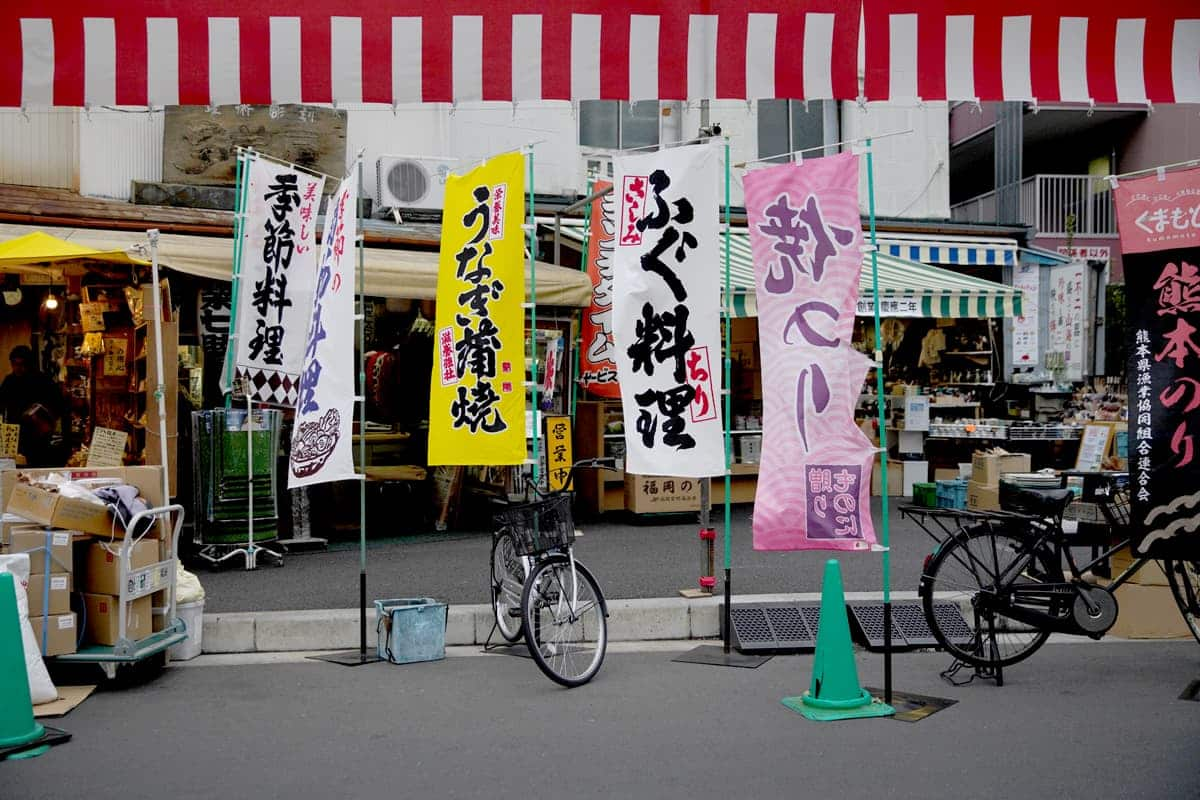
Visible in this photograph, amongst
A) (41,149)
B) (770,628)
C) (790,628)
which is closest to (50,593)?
(770,628)

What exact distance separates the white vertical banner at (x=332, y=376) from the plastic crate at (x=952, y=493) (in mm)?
8619

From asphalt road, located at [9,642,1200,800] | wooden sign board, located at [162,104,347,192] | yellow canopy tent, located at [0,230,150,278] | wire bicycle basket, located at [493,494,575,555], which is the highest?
wooden sign board, located at [162,104,347,192]

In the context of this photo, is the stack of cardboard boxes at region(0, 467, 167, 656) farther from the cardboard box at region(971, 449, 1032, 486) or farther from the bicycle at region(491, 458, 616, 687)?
the cardboard box at region(971, 449, 1032, 486)

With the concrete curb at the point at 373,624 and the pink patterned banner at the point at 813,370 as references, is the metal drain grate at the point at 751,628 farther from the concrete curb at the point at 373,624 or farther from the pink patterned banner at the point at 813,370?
the pink patterned banner at the point at 813,370

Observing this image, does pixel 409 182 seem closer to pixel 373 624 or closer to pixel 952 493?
pixel 373 624

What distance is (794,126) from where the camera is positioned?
55.7 feet

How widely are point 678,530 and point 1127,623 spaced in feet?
17.2

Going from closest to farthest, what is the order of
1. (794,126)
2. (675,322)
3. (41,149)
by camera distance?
(675,322)
(41,149)
(794,126)

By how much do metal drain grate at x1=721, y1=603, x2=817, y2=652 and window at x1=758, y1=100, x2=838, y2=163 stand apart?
10.4 metres

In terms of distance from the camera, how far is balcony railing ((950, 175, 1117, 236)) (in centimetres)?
2216

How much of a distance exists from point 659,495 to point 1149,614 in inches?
228

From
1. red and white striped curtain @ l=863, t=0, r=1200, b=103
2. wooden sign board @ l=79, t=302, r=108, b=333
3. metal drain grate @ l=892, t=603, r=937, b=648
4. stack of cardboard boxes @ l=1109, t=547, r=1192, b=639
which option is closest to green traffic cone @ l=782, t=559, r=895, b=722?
metal drain grate @ l=892, t=603, r=937, b=648

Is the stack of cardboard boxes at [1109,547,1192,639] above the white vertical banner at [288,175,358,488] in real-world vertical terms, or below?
below

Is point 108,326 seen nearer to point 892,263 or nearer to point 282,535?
point 282,535
